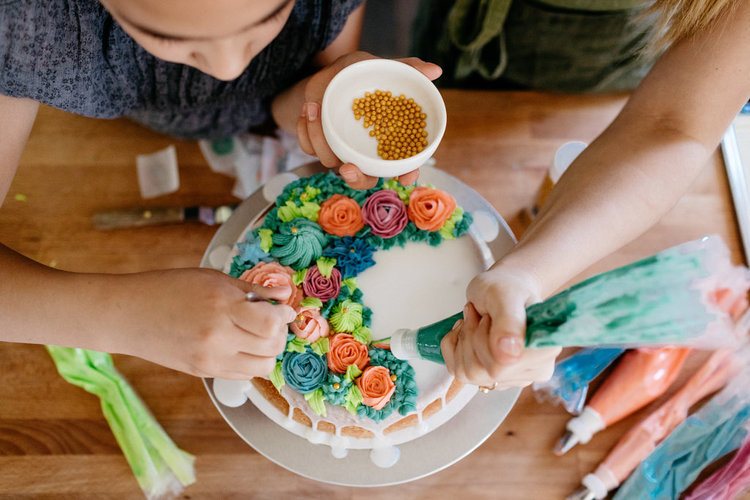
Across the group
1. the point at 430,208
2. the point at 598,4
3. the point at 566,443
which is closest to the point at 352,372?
the point at 430,208

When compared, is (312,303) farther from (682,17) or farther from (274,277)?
(682,17)

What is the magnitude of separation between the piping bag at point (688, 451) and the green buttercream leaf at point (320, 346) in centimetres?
47

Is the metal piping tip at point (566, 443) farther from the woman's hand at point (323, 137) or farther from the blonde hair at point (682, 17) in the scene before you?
the blonde hair at point (682, 17)

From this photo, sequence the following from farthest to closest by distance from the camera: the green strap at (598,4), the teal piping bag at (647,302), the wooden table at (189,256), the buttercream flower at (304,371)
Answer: the green strap at (598,4), the wooden table at (189,256), the buttercream flower at (304,371), the teal piping bag at (647,302)

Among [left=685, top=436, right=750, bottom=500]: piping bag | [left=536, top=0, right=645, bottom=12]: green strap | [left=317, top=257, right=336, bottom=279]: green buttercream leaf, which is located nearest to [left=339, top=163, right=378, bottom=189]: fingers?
[left=317, top=257, right=336, bottom=279]: green buttercream leaf

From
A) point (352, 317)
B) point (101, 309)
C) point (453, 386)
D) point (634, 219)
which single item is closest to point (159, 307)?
point (101, 309)

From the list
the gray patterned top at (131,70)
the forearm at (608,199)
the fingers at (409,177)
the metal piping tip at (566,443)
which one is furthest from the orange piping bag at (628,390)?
the gray patterned top at (131,70)

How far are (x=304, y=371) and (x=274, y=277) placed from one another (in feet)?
0.40

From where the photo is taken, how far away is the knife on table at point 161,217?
85cm

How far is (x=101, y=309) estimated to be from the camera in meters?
0.60

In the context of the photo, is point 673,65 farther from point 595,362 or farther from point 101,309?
point 101,309

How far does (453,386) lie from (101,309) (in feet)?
1.43

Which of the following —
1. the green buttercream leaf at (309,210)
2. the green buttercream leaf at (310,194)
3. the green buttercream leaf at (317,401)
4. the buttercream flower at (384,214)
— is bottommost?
the green buttercream leaf at (317,401)

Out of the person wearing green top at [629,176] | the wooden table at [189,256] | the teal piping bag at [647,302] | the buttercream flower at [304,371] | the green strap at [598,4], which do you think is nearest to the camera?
the teal piping bag at [647,302]
